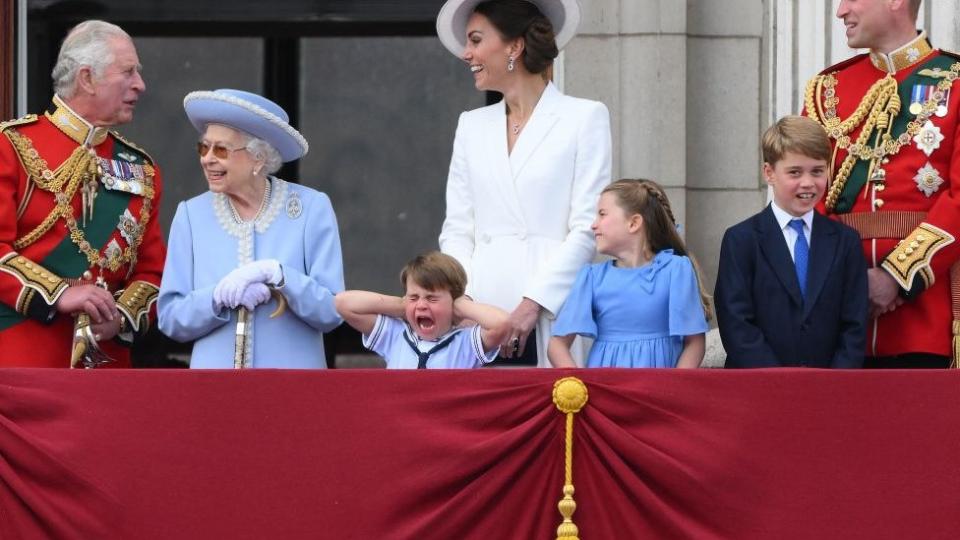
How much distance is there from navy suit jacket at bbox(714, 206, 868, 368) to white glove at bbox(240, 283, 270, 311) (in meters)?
1.25

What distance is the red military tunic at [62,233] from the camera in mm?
6031

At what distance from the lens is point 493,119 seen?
6270 mm

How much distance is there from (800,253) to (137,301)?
1.94 metres

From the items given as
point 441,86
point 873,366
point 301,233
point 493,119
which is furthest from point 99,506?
point 441,86

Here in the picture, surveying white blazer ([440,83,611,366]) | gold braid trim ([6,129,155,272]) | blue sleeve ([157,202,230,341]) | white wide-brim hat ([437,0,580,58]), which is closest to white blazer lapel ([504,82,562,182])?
white blazer ([440,83,611,366])

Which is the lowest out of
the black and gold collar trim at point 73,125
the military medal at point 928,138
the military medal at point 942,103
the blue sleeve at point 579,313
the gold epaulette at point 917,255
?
the blue sleeve at point 579,313

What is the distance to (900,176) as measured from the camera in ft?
19.5

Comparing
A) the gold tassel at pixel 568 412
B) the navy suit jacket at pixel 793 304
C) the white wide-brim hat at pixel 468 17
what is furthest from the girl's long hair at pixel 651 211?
the gold tassel at pixel 568 412

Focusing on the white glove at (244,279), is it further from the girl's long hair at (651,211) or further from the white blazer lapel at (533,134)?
the girl's long hair at (651,211)

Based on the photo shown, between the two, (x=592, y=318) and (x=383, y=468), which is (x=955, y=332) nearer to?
(x=592, y=318)

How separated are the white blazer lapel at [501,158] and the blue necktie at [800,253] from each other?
0.82 m

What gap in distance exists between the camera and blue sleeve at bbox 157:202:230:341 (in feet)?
19.2

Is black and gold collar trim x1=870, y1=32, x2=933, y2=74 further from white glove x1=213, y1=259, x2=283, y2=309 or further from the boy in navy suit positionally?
white glove x1=213, y1=259, x2=283, y2=309

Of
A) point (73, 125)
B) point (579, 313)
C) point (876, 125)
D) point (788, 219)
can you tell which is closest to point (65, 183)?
point (73, 125)
